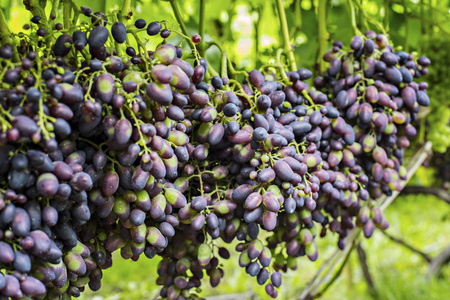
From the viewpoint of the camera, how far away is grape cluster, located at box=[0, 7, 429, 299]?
51cm

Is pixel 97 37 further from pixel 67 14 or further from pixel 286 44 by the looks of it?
pixel 286 44

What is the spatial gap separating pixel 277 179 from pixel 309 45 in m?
0.75

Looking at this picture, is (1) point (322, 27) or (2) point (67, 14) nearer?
(2) point (67, 14)

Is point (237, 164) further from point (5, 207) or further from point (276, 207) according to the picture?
point (5, 207)

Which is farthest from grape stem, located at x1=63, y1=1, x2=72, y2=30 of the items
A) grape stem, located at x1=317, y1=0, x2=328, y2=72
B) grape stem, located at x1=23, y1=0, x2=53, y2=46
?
grape stem, located at x1=317, y1=0, x2=328, y2=72

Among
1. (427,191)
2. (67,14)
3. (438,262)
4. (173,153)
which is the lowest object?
(438,262)

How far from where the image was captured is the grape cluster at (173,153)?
51cm

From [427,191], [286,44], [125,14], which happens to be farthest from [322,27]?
[427,191]

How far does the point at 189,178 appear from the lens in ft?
2.28

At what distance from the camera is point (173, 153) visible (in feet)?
2.00

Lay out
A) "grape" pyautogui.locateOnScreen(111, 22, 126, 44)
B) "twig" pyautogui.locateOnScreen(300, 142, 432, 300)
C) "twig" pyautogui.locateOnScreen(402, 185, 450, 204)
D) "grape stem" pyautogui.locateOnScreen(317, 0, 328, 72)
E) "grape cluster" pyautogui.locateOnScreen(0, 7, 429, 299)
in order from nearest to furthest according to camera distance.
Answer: "grape cluster" pyautogui.locateOnScreen(0, 7, 429, 299), "grape" pyautogui.locateOnScreen(111, 22, 126, 44), "grape stem" pyautogui.locateOnScreen(317, 0, 328, 72), "twig" pyautogui.locateOnScreen(300, 142, 432, 300), "twig" pyautogui.locateOnScreen(402, 185, 450, 204)

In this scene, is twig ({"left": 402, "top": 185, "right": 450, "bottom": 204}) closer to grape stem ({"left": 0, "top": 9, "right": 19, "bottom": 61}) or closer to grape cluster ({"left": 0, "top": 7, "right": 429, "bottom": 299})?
grape cluster ({"left": 0, "top": 7, "right": 429, "bottom": 299})

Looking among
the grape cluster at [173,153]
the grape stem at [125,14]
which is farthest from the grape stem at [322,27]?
the grape stem at [125,14]

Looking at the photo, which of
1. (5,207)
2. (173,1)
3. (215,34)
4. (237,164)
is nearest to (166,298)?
(237,164)
